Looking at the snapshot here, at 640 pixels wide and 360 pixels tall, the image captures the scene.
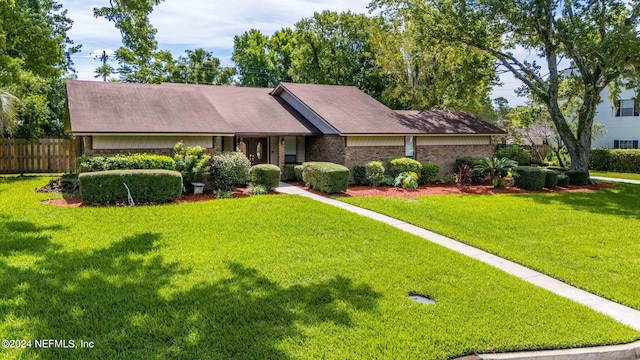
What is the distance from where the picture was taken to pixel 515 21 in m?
18.5

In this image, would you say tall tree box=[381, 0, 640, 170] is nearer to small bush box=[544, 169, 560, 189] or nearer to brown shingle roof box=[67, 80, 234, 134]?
small bush box=[544, 169, 560, 189]

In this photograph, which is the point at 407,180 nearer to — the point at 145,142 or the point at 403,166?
the point at 403,166

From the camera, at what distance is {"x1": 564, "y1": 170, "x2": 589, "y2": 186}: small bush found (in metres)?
20.0

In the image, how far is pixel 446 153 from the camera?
69.6 feet

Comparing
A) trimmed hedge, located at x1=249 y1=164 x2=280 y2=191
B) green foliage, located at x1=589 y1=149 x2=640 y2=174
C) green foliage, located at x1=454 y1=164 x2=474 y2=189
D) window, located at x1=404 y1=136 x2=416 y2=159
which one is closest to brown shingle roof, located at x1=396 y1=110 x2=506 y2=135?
window, located at x1=404 y1=136 x2=416 y2=159

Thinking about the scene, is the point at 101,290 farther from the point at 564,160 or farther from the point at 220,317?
the point at 564,160

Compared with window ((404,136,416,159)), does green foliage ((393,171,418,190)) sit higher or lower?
lower

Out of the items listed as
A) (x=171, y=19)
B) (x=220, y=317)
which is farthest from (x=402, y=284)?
(x=171, y=19)

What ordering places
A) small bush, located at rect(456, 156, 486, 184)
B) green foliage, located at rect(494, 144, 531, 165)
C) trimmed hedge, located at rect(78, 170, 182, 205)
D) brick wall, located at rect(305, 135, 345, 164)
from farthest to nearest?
green foliage, located at rect(494, 144, 531, 165)
small bush, located at rect(456, 156, 486, 184)
brick wall, located at rect(305, 135, 345, 164)
trimmed hedge, located at rect(78, 170, 182, 205)

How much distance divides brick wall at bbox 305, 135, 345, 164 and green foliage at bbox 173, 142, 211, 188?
5.94 meters

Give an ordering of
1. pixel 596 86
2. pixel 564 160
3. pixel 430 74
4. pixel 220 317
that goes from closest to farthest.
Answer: pixel 220 317
pixel 596 86
pixel 564 160
pixel 430 74

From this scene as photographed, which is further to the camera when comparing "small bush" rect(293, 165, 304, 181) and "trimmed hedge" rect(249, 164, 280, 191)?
"small bush" rect(293, 165, 304, 181)

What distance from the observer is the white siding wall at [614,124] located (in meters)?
29.2

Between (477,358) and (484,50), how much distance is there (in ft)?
62.8
